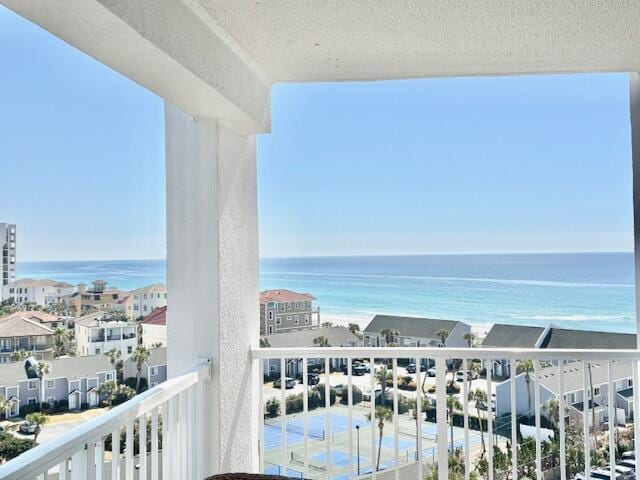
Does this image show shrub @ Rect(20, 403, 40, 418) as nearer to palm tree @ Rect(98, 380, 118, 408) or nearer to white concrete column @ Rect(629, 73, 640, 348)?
palm tree @ Rect(98, 380, 118, 408)

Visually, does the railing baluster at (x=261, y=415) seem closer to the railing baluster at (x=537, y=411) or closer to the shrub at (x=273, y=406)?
the shrub at (x=273, y=406)

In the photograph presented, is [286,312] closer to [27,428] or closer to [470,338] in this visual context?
[470,338]

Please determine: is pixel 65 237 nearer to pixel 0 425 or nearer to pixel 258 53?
pixel 0 425

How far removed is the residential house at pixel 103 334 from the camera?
173cm

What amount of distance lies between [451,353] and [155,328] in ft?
4.97

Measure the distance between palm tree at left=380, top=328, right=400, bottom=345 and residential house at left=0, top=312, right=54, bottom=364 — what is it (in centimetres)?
206

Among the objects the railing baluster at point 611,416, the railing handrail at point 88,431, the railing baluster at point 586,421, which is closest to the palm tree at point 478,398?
the railing baluster at point 586,421

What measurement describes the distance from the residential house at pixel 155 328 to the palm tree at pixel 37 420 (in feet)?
2.39

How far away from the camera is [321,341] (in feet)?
10.6

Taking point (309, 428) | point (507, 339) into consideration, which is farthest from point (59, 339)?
point (507, 339)

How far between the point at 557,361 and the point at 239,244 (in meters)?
1.75

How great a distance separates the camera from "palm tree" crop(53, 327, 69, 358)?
158 cm

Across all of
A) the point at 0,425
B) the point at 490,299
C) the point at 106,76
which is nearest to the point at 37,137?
the point at 106,76

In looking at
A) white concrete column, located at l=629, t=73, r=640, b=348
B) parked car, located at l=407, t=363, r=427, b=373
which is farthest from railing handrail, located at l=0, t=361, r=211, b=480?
white concrete column, located at l=629, t=73, r=640, b=348
